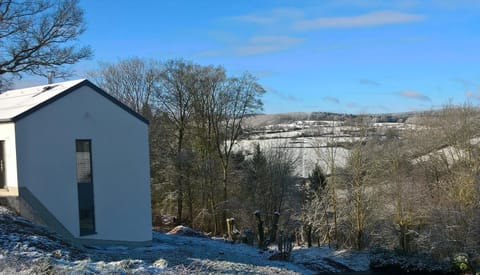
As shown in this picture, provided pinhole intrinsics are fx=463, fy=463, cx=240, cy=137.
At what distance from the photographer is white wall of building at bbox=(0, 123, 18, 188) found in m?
14.5

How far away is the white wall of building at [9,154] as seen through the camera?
14539 mm

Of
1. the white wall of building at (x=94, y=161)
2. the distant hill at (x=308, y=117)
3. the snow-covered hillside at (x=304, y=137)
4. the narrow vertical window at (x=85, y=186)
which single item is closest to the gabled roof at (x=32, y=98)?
the white wall of building at (x=94, y=161)

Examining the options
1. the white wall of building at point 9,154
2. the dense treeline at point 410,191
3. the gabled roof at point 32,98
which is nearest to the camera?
the white wall of building at point 9,154

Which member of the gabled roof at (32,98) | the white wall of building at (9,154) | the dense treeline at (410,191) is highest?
the gabled roof at (32,98)

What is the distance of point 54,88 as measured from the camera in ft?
55.3

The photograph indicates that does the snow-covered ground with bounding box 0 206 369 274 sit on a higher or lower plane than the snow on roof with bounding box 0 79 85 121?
lower

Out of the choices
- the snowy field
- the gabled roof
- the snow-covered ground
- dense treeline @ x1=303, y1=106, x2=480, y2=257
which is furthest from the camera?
the snowy field

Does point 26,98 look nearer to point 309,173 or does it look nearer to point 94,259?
point 94,259

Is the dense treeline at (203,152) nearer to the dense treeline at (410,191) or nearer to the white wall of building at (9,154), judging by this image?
the dense treeline at (410,191)

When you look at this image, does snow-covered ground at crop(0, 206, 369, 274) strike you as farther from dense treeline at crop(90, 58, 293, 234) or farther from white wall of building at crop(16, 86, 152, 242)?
dense treeline at crop(90, 58, 293, 234)

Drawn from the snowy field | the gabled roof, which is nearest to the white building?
the gabled roof

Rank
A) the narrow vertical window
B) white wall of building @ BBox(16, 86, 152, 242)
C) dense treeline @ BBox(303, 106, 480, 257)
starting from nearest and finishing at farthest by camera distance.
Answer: white wall of building @ BBox(16, 86, 152, 242)
the narrow vertical window
dense treeline @ BBox(303, 106, 480, 257)

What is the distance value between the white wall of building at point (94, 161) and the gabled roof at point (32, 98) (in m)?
0.17

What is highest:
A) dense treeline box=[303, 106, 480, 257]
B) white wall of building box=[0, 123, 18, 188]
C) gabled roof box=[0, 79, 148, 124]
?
gabled roof box=[0, 79, 148, 124]
